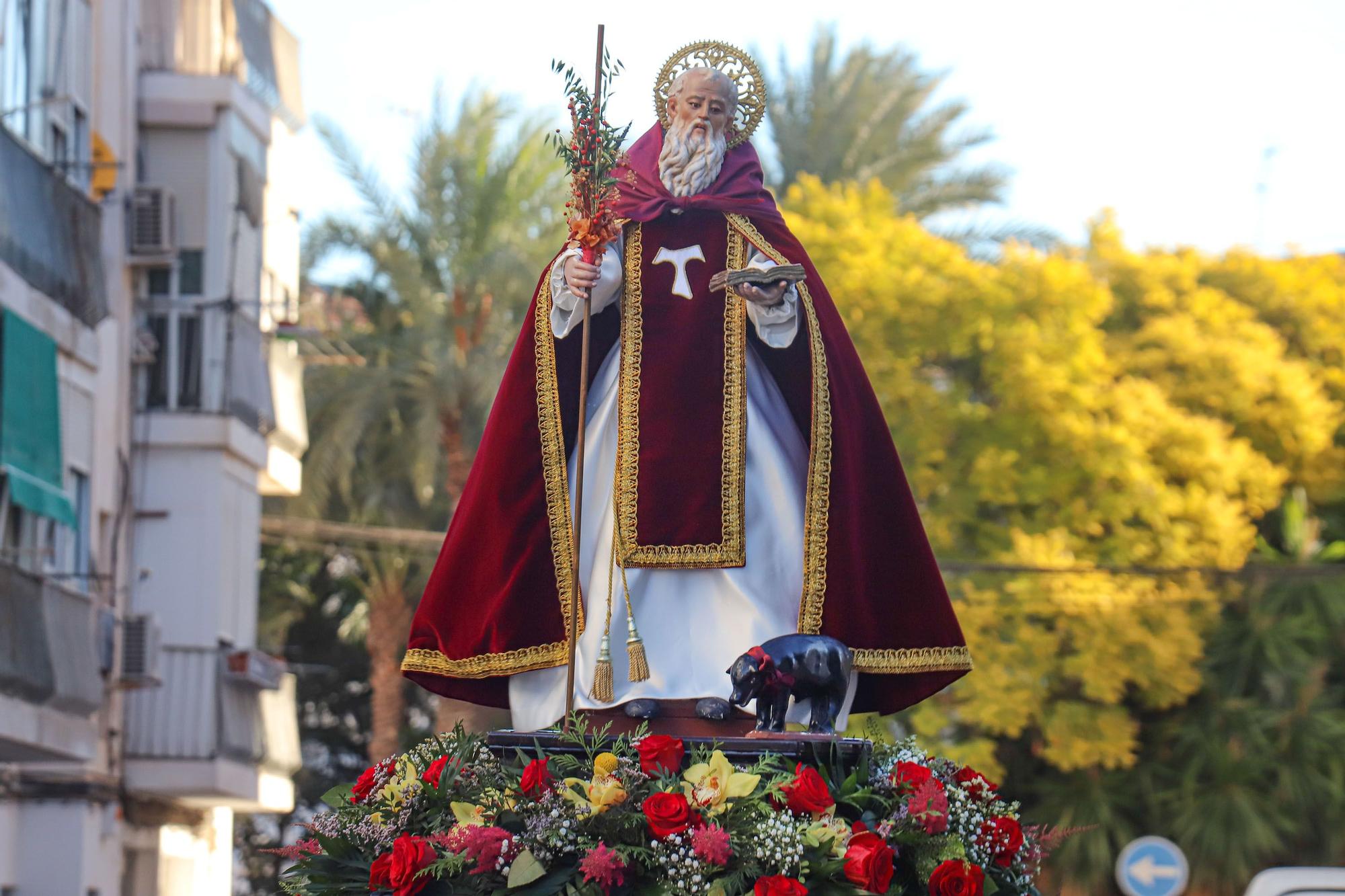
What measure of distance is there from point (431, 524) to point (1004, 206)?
27.2ft

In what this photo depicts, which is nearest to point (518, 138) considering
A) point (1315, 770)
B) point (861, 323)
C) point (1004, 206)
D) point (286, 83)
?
point (286, 83)

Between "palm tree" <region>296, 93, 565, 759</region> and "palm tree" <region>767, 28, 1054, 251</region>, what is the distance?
128 inches

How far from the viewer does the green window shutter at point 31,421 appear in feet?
59.4

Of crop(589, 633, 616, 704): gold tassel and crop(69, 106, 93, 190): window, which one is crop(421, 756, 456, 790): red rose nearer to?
crop(589, 633, 616, 704): gold tassel

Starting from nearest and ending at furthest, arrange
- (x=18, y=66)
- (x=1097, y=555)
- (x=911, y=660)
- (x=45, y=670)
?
1. (x=911, y=660)
2. (x=45, y=670)
3. (x=18, y=66)
4. (x=1097, y=555)

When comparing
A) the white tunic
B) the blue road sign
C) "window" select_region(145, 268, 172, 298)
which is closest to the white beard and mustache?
the white tunic

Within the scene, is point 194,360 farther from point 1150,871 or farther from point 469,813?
point 469,813

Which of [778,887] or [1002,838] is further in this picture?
[1002,838]

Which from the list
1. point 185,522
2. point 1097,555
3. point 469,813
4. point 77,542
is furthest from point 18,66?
point 1097,555

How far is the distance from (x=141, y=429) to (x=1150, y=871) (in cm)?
1271

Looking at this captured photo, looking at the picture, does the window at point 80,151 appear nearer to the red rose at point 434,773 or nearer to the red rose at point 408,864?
the red rose at point 434,773

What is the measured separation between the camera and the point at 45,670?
1794 centimetres

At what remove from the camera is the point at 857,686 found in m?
7.48

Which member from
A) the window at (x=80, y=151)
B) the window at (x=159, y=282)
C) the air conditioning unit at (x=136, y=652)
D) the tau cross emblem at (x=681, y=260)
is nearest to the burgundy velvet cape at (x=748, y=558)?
the tau cross emblem at (x=681, y=260)
